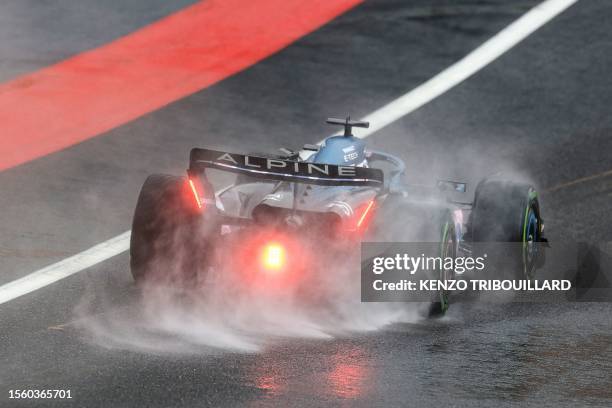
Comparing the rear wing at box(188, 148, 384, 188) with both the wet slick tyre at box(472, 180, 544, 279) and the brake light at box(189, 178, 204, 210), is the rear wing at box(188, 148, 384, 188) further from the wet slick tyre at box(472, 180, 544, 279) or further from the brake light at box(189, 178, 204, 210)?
the wet slick tyre at box(472, 180, 544, 279)

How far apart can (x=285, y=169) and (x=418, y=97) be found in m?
7.77

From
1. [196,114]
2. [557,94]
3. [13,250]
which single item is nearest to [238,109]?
[196,114]

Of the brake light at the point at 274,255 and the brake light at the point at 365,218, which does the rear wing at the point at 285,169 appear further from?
the brake light at the point at 274,255

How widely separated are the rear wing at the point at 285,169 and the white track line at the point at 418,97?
175cm

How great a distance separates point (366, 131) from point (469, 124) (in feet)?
4.30

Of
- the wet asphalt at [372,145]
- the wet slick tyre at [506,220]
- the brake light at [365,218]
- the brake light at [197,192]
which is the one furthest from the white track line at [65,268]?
the wet slick tyre at [506,220]

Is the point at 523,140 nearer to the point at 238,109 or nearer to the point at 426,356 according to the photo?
the point at 238,109

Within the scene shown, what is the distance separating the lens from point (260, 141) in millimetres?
14547

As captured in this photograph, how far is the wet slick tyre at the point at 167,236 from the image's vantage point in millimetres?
8805

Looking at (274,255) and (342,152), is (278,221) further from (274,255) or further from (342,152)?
(342,152)

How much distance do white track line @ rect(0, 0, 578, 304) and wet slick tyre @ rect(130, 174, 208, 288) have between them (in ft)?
2.98

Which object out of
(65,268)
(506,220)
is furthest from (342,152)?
(65,268)

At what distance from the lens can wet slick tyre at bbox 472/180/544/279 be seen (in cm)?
983

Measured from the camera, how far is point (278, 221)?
859cm
